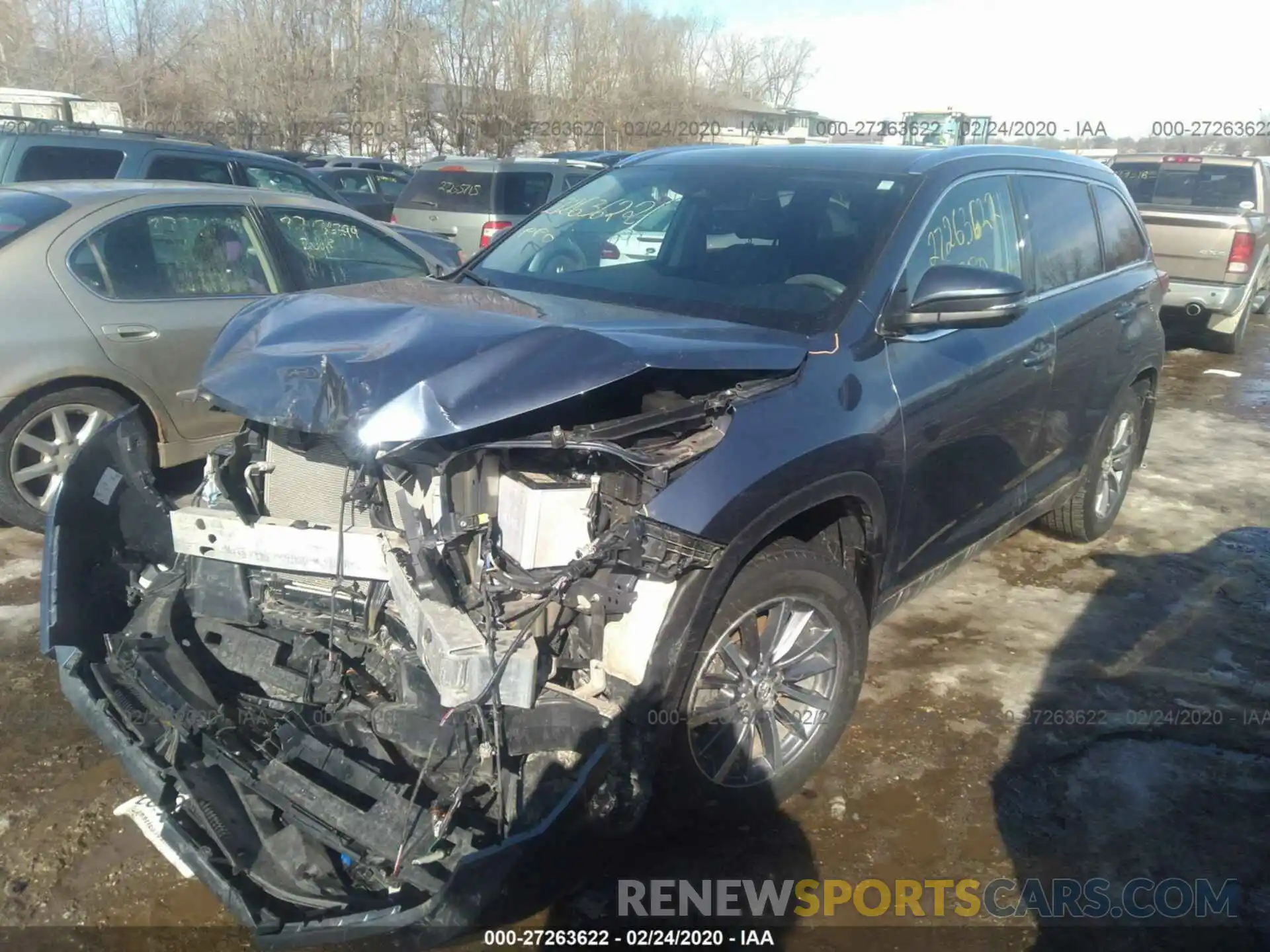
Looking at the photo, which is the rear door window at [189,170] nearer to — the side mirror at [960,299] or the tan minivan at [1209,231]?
the side mirror at [960,299]

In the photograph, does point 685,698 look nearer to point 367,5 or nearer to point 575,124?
point 575,124

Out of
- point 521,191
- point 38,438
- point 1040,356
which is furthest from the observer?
point 521,191

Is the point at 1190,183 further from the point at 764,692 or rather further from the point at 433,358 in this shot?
the point at 433,358

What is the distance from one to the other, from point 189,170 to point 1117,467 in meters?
7.70

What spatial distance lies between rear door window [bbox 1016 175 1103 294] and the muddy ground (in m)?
1.59

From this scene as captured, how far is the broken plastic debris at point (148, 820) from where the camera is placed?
285cm

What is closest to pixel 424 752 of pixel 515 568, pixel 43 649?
pixel 515 568

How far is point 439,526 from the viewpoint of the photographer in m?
2.47

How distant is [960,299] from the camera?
3.12 meters

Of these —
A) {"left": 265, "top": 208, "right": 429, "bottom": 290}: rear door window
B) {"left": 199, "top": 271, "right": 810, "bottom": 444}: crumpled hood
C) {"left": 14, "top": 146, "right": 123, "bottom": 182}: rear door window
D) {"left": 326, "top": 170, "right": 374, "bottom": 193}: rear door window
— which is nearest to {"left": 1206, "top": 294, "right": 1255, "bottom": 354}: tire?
{"left": 265, "top": 208, "right": 429, "bottom": 290}: rear door window

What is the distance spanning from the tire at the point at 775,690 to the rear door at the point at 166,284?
3.34 m

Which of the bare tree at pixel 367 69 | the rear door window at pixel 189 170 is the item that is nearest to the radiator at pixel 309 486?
the rear door window at pixel 189 170

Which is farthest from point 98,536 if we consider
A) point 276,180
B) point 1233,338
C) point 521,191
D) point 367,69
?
point 367,69

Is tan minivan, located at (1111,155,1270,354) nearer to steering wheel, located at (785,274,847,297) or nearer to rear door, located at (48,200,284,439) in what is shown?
steering wheel, located at (785,274,847,297)
